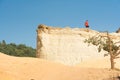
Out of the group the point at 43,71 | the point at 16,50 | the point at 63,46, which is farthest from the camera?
the point at 16,50

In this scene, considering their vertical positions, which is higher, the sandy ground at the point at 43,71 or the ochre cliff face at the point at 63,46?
the ochre cliff face at the point at 63,46

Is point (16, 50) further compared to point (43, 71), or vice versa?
point (16, 50)

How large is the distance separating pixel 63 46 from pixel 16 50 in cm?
4440

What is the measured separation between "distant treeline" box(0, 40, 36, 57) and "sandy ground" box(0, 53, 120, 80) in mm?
51352

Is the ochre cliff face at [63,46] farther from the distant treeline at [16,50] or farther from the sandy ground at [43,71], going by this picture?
the distant treeline at [16,50]

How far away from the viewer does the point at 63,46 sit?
26297 millimetres

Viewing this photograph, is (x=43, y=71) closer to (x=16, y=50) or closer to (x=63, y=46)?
(x=63, y=46)

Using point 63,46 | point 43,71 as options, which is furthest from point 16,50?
point 43,71

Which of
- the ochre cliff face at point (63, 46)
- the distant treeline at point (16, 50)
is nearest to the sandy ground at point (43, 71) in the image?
the ochre cliff face at point (63, 46)

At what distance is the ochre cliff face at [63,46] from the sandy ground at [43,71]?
322 inches

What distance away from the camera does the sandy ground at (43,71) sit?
14.3 metres

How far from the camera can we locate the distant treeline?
225 feet

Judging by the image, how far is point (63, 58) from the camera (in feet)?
85.0

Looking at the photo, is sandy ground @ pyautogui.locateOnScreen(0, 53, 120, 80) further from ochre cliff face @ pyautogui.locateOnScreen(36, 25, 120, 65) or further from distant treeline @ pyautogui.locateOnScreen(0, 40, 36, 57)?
distant treeline @ pyautogui.locateOnScreen(0, 40, 36, 57)
